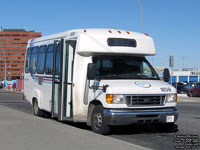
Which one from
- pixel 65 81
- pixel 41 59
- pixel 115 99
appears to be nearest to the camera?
pixel 115 99

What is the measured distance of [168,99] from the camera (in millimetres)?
9117

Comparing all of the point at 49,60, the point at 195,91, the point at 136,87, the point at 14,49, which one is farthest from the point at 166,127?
the point at 14,49

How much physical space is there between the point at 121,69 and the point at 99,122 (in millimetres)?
1577

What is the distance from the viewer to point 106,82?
8969mm

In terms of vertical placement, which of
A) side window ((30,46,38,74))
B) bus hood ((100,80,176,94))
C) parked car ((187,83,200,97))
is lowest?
parked car ((187,83,200,97))

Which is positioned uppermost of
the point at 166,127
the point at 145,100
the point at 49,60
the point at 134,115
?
the point at 49,60

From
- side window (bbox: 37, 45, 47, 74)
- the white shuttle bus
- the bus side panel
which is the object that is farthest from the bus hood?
side window (bbox: 37, 45, 47, 74)

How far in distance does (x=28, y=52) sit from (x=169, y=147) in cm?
865

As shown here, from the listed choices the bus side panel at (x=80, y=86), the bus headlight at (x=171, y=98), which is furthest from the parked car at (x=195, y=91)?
the bus side panel at (x=80, y=86)

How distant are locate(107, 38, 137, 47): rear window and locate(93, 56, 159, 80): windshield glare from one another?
1.19ft

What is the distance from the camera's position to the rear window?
977cm

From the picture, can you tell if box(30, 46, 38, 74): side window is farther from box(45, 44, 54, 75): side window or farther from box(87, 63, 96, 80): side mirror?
box(87, 63, 96, 80): side mirror

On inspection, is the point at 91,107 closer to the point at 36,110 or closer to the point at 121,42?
the point at 121,42

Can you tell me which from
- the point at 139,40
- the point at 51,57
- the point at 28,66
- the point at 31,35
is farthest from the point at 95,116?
the point at 31,35
